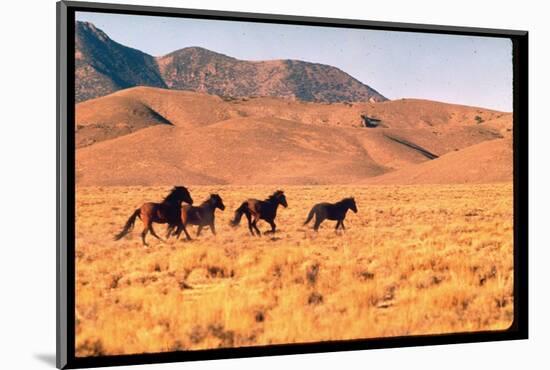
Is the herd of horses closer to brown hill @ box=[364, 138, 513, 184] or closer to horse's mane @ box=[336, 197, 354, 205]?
horse's mane @ box=[336, 197, 354, 205]

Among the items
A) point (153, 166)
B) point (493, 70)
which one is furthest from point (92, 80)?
point (493, 70)

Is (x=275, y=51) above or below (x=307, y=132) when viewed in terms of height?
above

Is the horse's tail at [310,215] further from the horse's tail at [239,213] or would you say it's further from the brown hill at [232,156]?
the horse's tail at [239,213]

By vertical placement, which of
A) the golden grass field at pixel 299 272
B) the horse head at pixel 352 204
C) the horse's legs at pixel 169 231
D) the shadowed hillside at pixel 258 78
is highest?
the shadowed hillside at pixel 258 78

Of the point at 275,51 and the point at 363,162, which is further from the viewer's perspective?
the point at 363,162

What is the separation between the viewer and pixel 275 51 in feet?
43.9

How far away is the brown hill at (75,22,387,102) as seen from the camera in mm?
12211

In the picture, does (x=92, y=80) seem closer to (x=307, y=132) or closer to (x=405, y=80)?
(x=307, y=132)

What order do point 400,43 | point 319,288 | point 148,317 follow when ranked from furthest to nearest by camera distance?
point 400,43, point 319,288, point 148,317

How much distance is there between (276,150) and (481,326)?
11.7 feet

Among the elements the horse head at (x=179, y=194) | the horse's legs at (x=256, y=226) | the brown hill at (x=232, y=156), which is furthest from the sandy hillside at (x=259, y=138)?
the horse's legs at (x=256, y=226)

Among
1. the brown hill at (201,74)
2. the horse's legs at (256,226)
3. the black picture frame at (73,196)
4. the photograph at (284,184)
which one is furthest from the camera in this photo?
the horse's legs at (256,226)

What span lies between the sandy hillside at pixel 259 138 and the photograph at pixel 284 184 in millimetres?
28

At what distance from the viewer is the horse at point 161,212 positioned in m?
12.6
